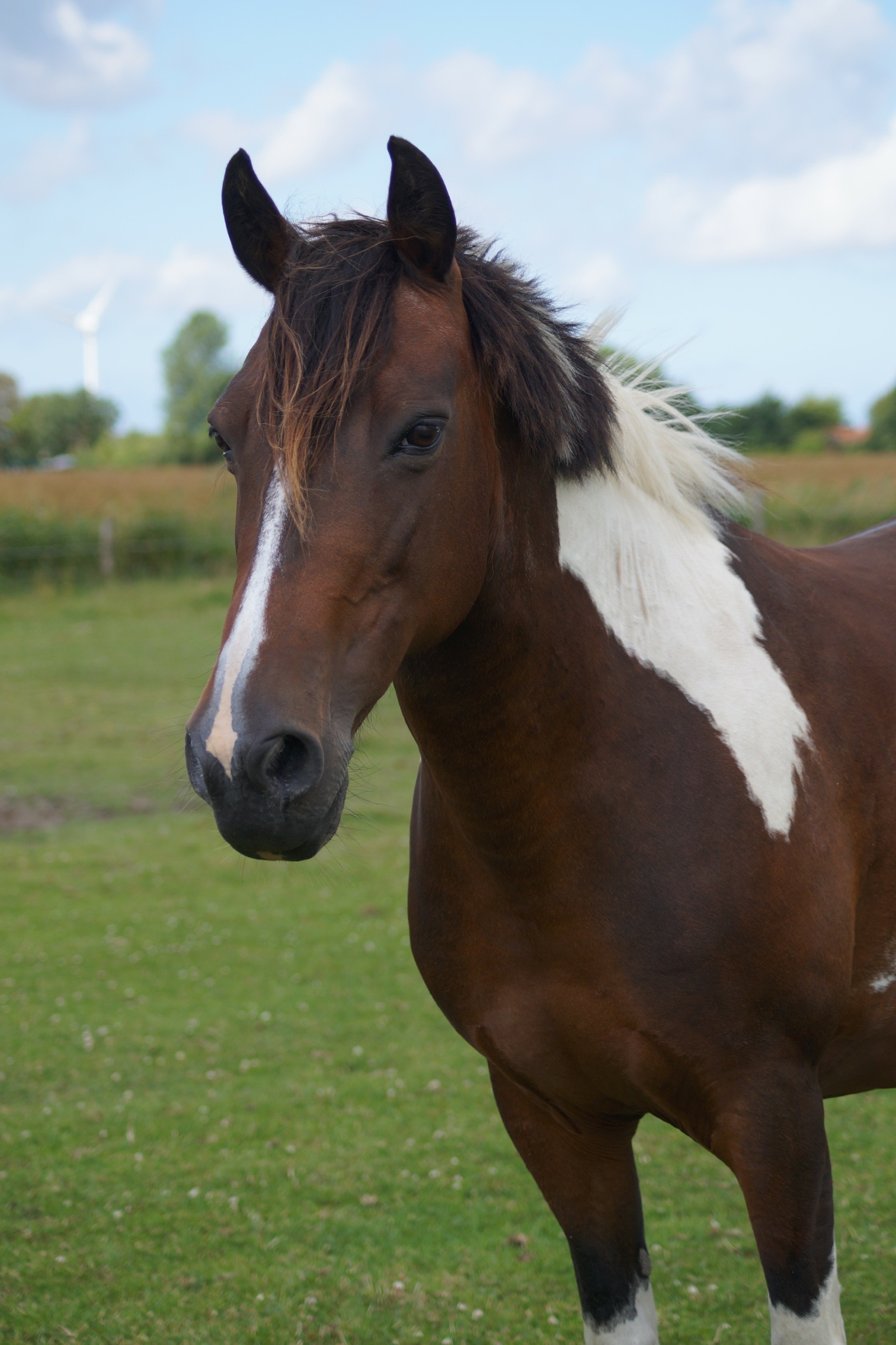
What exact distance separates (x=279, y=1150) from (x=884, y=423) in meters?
51.9

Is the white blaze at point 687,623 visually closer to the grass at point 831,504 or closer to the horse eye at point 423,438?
the horse eye at point 423,438

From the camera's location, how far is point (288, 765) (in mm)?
1586

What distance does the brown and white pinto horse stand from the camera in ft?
5.66

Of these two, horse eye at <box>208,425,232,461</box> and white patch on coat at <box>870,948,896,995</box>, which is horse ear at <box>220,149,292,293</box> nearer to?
→ horse eye at <box>208,425,232,461</box>

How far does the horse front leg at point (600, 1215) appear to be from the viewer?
2.48 m

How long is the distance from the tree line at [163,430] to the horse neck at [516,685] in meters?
29.8

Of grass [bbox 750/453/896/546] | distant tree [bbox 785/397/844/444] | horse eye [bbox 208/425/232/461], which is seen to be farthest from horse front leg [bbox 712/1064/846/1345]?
distant tree [bbox 785/397/844/444]

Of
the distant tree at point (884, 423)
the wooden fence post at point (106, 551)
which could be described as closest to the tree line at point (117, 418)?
the wooden fence post at point (106, 551)

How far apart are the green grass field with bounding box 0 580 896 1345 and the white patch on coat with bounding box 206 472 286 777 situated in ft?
1.63

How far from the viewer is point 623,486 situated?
2.30 metres

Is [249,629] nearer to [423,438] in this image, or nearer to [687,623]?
[423,438]

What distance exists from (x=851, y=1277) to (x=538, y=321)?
3154 mm

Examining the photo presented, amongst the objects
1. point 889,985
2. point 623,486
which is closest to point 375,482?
point 623,486

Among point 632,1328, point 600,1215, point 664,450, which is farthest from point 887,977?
point 664,450
